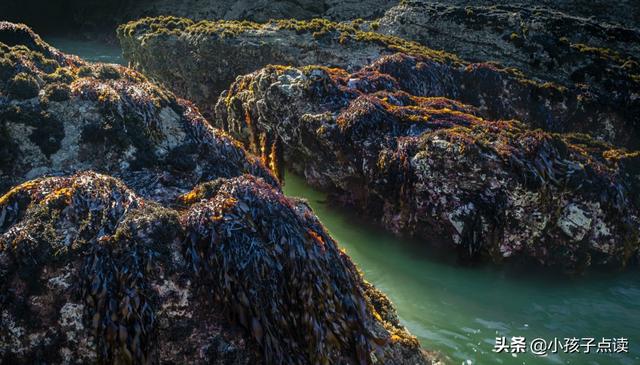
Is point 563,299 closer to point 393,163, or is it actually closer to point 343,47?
point 393,163

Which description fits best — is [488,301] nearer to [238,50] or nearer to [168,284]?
[168,284]

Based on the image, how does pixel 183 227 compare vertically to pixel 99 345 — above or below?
above

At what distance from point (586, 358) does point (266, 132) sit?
7625 millimetres

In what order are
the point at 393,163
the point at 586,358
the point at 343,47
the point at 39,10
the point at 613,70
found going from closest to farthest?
the point at 586,358 → the point at 393,163 → the point at 613,70 → the point at 343,47 → the point at 39,10

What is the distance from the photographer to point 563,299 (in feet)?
26.3

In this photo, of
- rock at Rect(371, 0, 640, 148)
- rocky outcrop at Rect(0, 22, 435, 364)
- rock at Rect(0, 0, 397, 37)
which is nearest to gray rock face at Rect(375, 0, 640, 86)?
rock at Rect(371, 0, 640, 148)

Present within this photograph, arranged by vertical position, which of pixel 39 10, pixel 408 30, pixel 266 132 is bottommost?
pixel 266 132

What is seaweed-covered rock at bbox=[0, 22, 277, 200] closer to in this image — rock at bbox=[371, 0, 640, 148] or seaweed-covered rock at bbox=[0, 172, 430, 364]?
seaweed-covered rock at bbox=[0, 172, 430, 364]

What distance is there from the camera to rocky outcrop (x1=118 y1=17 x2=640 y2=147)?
13273 mm

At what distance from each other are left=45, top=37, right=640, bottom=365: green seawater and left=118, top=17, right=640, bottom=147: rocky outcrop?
562 cm

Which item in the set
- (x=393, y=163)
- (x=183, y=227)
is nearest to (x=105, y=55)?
(x=393, y=163)

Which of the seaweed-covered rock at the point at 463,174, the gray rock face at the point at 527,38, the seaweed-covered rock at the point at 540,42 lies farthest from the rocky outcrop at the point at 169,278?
the gray rock face at the point at 527,38

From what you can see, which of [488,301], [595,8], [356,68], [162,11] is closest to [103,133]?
[488,301]

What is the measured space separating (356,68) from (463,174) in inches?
258
